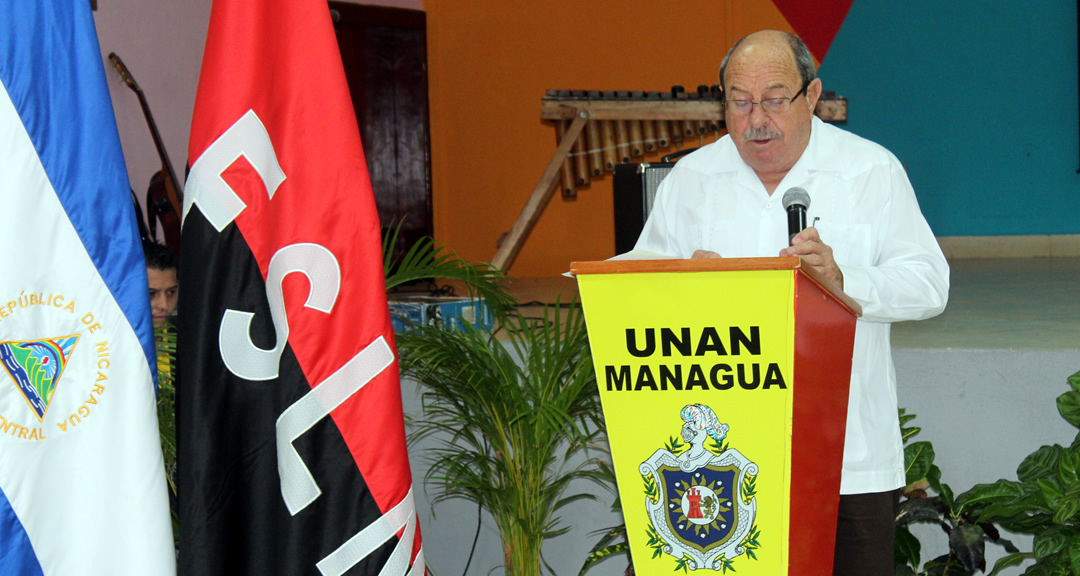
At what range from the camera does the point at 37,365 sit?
1512 millimetres

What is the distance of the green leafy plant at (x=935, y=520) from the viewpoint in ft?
8.57

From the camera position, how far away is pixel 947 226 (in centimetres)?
677

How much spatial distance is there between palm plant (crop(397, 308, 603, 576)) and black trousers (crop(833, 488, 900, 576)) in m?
0.85

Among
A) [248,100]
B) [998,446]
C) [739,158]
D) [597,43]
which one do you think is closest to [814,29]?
[597,43]

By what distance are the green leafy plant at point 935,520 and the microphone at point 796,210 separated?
132 cm

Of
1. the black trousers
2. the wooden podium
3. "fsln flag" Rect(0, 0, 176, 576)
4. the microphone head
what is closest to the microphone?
the microphone head

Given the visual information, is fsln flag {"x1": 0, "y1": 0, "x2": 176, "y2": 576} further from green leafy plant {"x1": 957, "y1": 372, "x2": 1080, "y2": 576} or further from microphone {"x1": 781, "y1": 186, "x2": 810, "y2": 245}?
green leafy plant {"x1": 957, "y1": 372, "x2": 1080, "y2": 576}

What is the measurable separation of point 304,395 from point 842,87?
5946 mm

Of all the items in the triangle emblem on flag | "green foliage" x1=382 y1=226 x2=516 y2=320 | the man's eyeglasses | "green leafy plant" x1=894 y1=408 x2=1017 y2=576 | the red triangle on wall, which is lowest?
"green leafy plant" x1=894 y1=408 x2=1017 y2=576

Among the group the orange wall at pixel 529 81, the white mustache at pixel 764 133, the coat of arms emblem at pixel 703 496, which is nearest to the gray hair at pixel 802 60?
the white mustache at pixel 764 133

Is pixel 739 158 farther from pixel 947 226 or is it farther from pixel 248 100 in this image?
pixel 947 226

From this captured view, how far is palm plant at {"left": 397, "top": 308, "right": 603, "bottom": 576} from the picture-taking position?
2.62m

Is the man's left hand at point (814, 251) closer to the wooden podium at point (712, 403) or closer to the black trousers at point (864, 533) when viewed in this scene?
the wooden podium at point (712, 403)

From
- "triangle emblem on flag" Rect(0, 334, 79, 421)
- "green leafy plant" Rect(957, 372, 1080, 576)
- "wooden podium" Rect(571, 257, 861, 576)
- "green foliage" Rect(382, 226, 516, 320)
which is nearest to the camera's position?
"wooden podium" Rect(571, 257, 861, 576)
